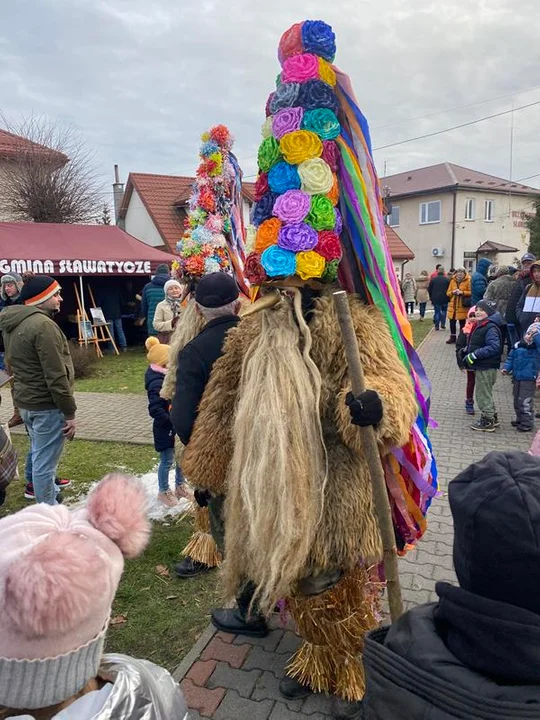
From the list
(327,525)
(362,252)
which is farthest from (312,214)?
(327,525)

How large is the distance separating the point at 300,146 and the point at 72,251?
11875 mm

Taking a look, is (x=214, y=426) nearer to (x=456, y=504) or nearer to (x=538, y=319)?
(x=456, y=504)

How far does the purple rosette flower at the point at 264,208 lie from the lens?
239 centimetres

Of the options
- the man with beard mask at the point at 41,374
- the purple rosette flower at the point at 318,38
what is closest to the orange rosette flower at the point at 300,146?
the purple rosette flower at the point at 318,38

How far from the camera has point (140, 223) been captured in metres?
25.2

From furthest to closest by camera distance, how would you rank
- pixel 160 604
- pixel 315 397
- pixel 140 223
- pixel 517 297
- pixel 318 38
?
pixel 140 223 < pixel 517 297 < pixel 160 604 < pixel 318 38 < pixel 315 397

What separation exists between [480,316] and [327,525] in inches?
211

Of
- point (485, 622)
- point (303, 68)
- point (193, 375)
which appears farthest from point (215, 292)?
point (485, 622)

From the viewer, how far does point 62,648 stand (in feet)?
4.09

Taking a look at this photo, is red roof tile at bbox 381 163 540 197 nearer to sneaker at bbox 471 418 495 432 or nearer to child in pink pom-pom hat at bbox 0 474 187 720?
sneaker at bbox 471 418 495 432

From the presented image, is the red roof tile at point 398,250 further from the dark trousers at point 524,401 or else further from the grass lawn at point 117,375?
the dark trousers at point 524,401

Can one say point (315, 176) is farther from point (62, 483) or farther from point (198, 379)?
point (62, 483)

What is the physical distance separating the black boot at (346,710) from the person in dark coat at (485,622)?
4.27ft

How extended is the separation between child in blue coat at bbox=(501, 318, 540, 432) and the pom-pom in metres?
6.40
